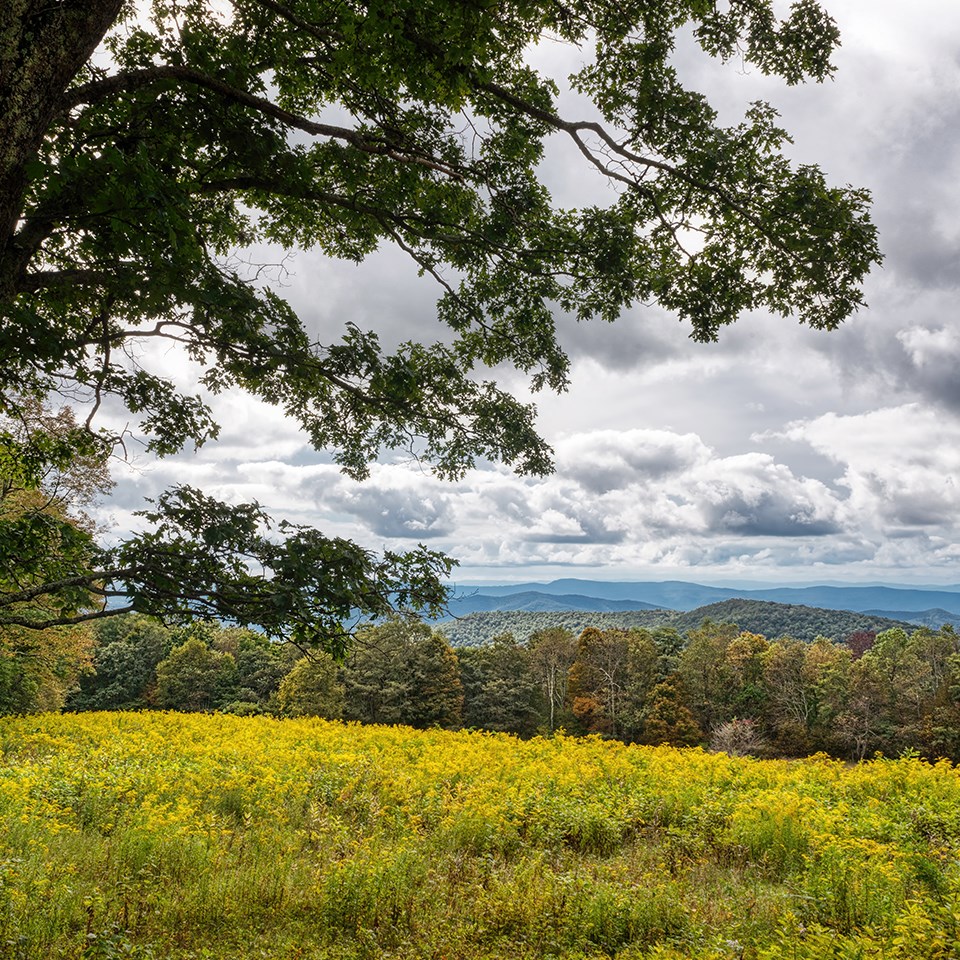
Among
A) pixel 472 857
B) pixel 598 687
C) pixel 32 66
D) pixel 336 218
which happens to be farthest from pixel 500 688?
pixel 32 66

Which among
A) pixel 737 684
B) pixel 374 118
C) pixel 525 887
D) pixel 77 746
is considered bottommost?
pixel 737 684

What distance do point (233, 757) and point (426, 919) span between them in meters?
Result: 7.18

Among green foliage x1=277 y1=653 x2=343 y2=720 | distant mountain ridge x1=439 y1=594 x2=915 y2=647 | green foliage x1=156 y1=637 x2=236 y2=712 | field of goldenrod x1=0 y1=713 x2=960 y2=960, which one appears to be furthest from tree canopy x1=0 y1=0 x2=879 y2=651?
distant mountain ridge x1=439 y1=594 x2=915 y2=647

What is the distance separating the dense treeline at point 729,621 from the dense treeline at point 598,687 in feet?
160

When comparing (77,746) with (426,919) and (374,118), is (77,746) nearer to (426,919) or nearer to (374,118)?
(426,919)

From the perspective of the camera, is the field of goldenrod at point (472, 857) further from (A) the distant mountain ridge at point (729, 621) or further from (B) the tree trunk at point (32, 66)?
(A) the distant mountain ridge at point (729, 621)

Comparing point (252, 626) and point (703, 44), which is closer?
point (252, 626)

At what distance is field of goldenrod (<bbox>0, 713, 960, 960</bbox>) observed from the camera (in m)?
4.72

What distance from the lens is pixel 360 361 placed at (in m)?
4.88

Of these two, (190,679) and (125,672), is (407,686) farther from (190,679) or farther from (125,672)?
(125,672)

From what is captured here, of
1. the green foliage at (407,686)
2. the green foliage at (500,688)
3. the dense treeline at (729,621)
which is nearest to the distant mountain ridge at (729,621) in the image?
the dense treeline at (729,621)

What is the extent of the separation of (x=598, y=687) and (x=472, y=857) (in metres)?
42.5

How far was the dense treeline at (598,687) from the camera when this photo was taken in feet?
131

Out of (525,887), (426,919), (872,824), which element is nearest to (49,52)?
(426,919)
